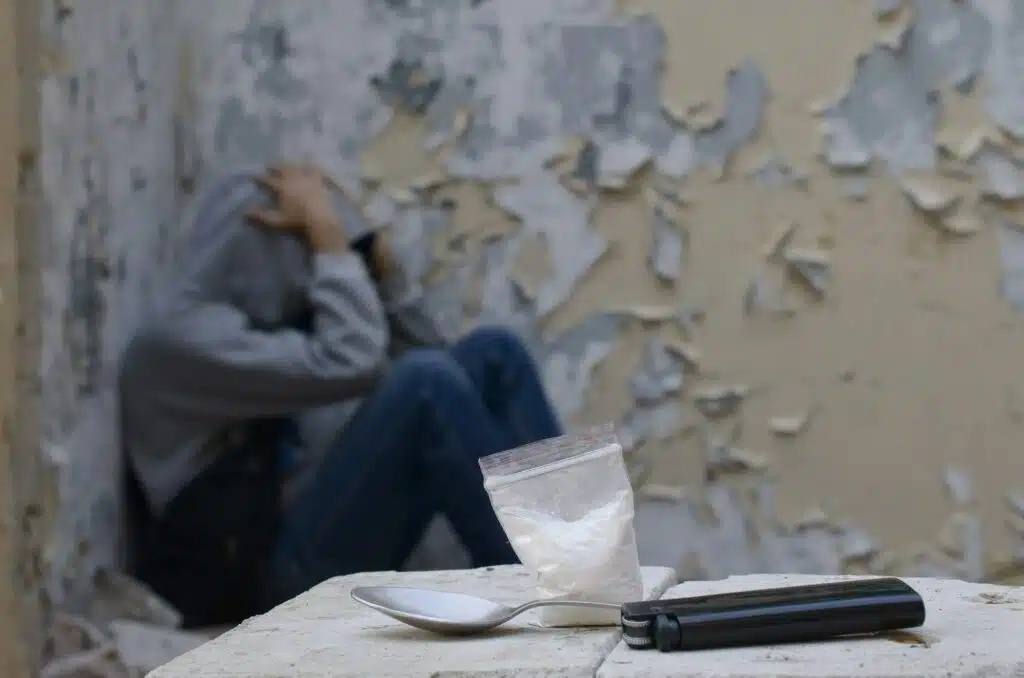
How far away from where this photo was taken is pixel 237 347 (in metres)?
1.59

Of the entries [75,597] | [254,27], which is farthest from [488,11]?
[75,597]

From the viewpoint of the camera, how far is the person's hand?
171cm

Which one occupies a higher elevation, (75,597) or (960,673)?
(960,673)

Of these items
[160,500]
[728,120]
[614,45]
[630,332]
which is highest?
[614,45]

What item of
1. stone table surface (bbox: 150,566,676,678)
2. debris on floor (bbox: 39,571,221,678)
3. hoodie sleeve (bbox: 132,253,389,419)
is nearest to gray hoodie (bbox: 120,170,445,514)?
hoodie sleeve (bbox: 132,253,389,419)

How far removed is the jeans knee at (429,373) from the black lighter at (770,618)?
963mm

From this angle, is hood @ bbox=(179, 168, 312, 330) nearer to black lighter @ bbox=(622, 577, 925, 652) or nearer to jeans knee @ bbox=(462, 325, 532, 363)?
jeans knee @ bbox=(462, 325, 532, 363)

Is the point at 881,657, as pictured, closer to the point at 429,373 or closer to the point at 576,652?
the point at 576,652

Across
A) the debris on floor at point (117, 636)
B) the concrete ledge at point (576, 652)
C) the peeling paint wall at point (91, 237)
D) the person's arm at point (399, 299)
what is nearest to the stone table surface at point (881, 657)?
the concrete ledge at point (576, 652)

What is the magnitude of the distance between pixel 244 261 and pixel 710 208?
2.03ft

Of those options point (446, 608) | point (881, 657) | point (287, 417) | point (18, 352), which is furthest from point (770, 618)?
point (287, 417)

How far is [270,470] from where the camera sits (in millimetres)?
1637

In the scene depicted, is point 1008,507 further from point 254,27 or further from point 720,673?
point 720,673

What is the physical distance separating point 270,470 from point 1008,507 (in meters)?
0.95
